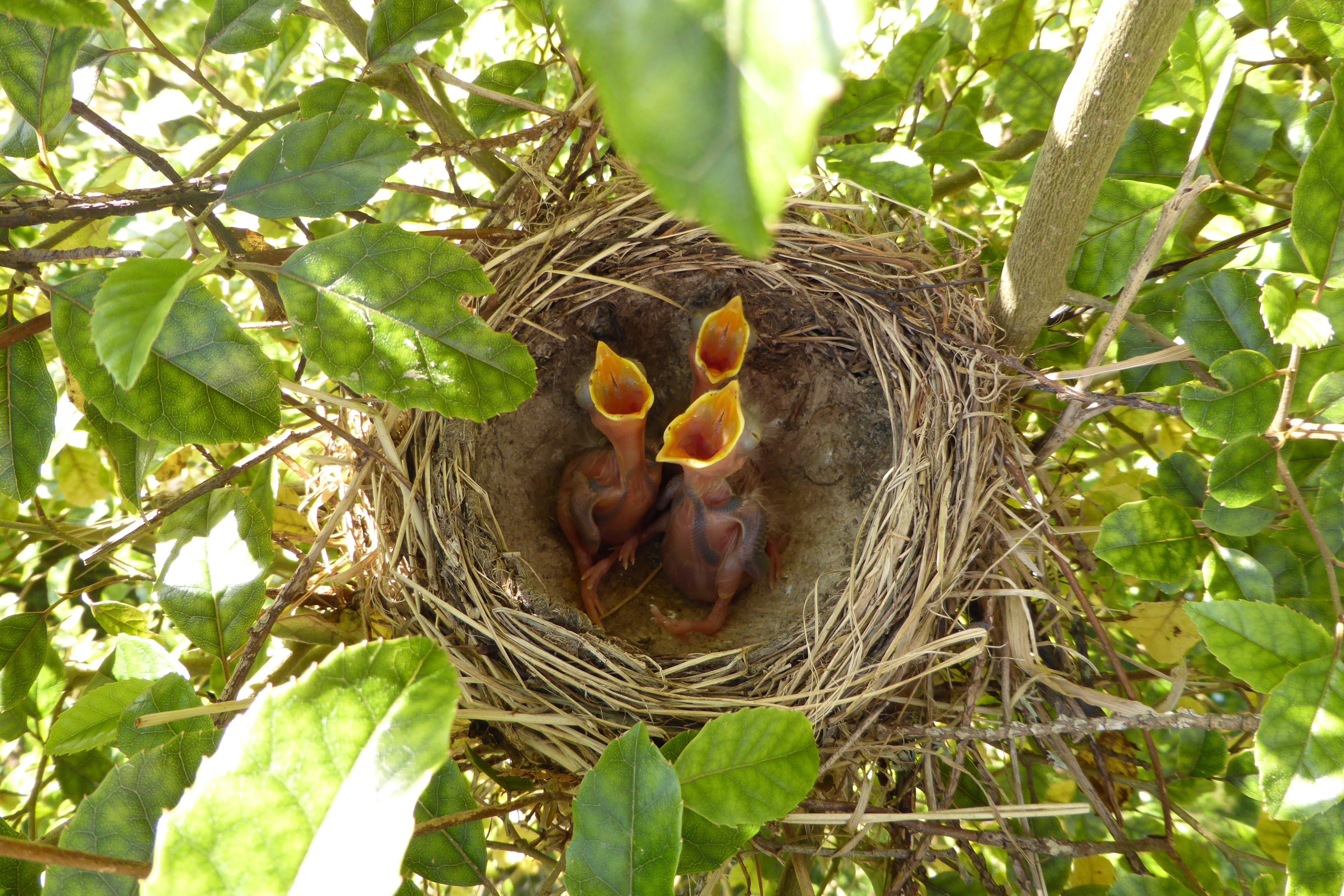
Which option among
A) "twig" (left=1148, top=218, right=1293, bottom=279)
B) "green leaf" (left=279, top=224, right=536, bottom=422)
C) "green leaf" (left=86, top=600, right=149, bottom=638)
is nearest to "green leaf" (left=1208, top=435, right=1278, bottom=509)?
"twig" (left=1148, top=218, right=1293, bottom=279)

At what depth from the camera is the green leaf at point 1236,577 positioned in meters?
0.76

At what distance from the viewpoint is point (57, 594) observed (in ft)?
4.31

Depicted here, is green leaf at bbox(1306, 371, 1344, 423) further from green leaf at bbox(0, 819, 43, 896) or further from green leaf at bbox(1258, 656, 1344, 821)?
green leaf at bbox(0, 819, 43, 896)

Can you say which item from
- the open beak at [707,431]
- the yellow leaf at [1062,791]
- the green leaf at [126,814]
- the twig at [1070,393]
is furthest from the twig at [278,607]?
the yellow leaf at [1062,791]

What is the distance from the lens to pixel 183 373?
2.17ft

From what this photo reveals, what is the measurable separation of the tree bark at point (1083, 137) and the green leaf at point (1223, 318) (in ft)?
0.44

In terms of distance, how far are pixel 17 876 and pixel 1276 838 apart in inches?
58.4

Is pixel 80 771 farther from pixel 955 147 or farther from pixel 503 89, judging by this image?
Result: pixel 955 147

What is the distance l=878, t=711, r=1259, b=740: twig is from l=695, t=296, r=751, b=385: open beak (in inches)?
A: 28.1

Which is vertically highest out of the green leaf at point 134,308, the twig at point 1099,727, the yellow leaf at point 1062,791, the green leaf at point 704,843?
the green leaf at point 134,308

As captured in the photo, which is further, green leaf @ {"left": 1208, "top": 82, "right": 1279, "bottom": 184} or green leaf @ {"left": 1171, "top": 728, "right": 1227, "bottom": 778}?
green leaf @ {"left": 1171, "top": 728, "right": 1227, "bottom": 778}

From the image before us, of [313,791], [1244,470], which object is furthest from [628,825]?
[1244,470]

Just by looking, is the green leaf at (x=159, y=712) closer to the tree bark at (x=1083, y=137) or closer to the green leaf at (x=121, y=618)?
the green leaf at (x=121, y=618)

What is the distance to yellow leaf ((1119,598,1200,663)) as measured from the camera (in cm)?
96
